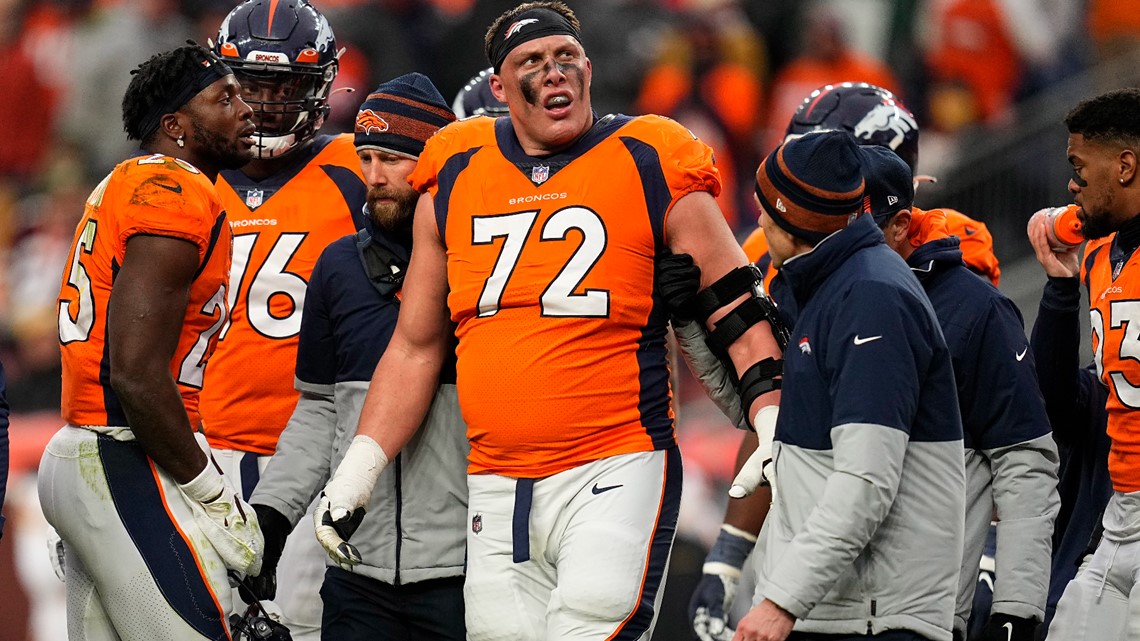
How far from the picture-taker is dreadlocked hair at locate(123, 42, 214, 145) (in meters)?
4.65

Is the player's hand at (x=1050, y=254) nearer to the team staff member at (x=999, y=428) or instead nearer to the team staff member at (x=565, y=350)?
the team staff member at (x=999, y=428)

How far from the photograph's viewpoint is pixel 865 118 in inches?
224

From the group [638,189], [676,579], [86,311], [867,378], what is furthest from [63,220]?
[867,378]

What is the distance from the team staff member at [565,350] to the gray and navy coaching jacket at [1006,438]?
0.55m

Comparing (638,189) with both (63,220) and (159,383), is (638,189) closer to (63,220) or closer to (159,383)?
(159,383)

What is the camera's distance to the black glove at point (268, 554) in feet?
15.3

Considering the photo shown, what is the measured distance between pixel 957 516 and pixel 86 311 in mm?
2378

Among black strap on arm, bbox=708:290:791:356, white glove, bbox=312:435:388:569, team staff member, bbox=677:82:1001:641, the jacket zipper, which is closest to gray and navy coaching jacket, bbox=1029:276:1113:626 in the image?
team staff member, bbox=677:82:1001:641

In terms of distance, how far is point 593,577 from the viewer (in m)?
4.15

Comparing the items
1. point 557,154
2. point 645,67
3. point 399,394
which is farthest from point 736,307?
point 645,67

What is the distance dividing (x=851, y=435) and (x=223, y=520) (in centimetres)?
180

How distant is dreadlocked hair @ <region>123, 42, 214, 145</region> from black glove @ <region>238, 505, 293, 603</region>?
1143mm

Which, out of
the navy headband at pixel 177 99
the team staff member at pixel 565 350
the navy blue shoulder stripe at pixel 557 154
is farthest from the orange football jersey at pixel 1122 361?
the navy headband at pixel 177 99

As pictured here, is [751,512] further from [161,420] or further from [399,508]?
[161,420]
